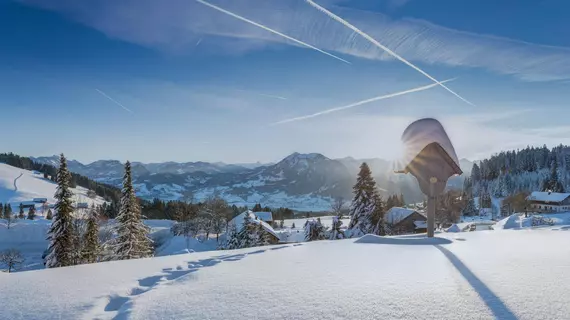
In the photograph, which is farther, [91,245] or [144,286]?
[91,245]

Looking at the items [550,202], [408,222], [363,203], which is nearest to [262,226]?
[363,203]

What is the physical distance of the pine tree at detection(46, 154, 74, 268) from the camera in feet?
85.8

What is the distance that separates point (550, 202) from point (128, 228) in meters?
130

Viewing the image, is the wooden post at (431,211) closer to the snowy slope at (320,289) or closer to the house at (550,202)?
the snowy slope at (320,289)

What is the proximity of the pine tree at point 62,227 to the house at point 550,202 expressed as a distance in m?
122

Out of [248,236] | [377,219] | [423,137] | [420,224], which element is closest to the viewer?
[423,137]

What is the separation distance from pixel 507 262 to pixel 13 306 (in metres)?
7.09

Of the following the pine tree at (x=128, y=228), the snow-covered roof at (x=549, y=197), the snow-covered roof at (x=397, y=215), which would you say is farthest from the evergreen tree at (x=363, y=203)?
the snow-covered roof at (x=549, y=197)

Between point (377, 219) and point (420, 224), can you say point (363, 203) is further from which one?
point (420, 224)

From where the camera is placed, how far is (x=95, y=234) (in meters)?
33.0

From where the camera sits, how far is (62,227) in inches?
1057

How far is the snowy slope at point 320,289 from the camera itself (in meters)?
3.56

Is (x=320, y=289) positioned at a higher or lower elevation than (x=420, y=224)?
higher

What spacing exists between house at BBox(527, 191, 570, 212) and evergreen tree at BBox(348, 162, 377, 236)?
9842 centimetres
